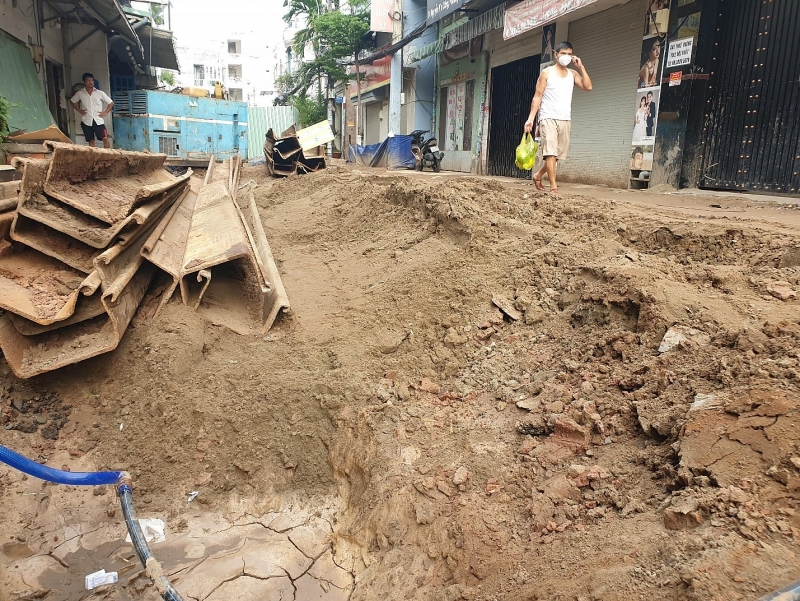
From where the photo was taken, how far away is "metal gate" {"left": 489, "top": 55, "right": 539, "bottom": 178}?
1118 centimetres

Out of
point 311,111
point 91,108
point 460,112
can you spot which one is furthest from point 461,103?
point 311,111

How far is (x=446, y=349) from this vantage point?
11.3 ft

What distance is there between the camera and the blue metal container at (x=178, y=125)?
44.1 feet

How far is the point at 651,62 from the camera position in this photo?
7.45 m

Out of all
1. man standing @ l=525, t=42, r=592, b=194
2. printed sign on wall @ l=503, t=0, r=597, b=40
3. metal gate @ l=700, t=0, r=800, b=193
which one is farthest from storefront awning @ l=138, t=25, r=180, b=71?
metal gate @ l=700, t=0, r=800, b=193

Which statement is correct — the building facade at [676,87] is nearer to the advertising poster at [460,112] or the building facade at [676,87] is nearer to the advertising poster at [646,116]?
the advertising poster at [646,116]

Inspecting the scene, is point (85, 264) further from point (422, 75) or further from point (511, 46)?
point (422, 75)

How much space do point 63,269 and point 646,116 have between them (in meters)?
7.37

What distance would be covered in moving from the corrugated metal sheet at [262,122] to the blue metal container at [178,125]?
134 inches

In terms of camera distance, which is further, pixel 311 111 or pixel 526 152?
pixel 311 111

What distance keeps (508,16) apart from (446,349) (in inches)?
355

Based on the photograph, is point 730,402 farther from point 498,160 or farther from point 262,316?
point 498,160

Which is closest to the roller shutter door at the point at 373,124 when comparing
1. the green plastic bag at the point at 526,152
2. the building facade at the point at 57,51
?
the building facade at the point at 57,51

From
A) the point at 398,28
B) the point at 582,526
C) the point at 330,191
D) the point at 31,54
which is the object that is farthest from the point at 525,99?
the point at 582,526
